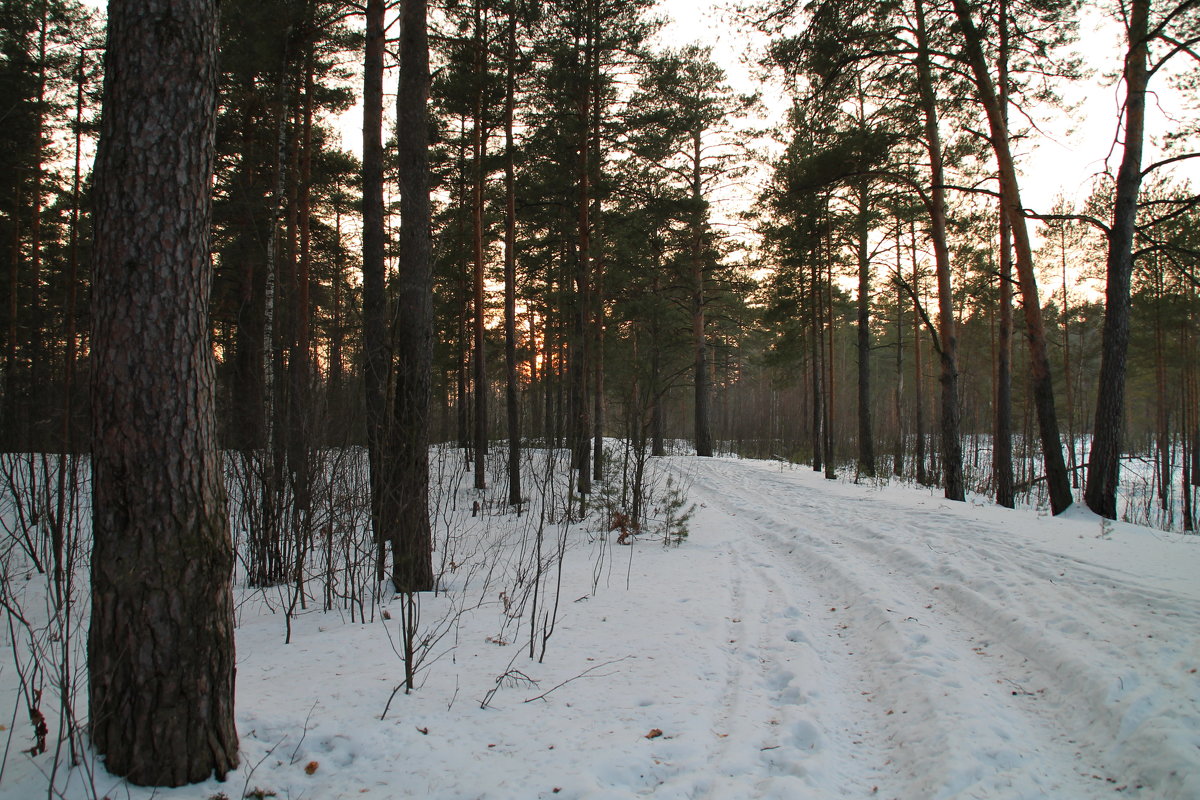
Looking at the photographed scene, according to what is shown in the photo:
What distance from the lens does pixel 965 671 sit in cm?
319

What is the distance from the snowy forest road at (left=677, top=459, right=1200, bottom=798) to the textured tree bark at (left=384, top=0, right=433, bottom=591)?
8.56ft

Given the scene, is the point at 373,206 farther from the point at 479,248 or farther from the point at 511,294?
the point at 479,248

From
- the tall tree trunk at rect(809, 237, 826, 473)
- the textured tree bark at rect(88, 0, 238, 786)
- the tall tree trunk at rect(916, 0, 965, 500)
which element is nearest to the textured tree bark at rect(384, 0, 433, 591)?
the textured tree bark at rect(88, 0, 238, 786)

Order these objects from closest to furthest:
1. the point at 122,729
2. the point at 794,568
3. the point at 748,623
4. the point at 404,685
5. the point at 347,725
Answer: the point at 122,729 < the point at 347,725 < the point at 404,685 < the point at 748,623 < the point at 794,568

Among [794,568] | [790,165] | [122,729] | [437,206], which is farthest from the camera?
[437,206]

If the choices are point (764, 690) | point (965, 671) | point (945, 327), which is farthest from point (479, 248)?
point (965, 671)

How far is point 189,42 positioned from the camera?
82.5 inches

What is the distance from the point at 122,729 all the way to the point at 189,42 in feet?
8.43

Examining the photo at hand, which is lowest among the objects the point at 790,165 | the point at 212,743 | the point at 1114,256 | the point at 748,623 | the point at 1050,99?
the point at 748,623

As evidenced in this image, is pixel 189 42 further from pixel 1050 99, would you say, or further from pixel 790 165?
pixel 790 165

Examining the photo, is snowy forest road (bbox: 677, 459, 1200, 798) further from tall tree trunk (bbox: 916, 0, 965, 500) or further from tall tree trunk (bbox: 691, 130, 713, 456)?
tall tree trunk (bbox: 691, 130, 713, 456)

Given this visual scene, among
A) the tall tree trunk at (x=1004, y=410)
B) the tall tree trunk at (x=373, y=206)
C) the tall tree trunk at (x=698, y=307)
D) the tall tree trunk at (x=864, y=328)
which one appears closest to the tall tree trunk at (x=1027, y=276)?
the tall tree trunk at (x=1004, y=410)

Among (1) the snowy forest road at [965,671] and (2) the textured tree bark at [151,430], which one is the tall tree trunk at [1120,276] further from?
(2) the textured tree bark at [151,430]

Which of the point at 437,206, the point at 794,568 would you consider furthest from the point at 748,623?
the point at 437,206
